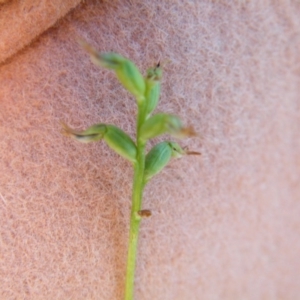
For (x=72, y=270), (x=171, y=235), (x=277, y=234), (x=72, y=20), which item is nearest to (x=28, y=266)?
(x=72, y=270)

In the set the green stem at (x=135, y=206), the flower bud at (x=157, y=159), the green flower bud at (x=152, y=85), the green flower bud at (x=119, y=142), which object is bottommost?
the green stem at (x=135, y=206)

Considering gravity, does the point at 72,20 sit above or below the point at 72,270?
above

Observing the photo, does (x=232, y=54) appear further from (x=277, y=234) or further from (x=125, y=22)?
(x=277, y=234)

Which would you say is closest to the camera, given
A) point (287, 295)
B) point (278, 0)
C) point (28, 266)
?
point (28, 266)

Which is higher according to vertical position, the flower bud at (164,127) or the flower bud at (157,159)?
the flower bud at (164,127)

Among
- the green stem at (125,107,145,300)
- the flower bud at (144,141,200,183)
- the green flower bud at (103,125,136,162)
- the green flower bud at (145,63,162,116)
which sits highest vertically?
the green flower bud at (145,63,162,116)

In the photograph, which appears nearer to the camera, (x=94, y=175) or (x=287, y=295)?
(x=94, y=175)

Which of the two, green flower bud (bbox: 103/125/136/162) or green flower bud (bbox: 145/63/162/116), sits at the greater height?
green flower bud (bbox: 145/63/162/116)
